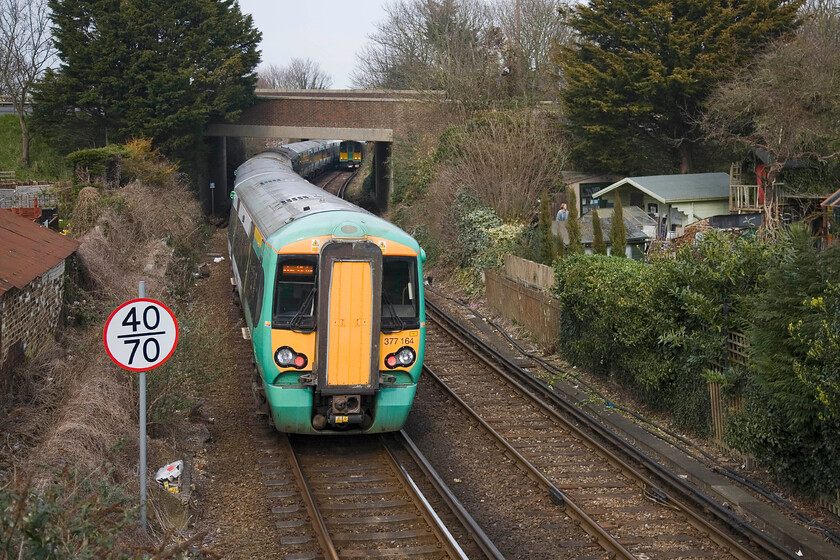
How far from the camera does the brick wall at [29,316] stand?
1022 cm

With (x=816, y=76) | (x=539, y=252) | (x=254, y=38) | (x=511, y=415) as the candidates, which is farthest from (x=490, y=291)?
(x=254, y=38)

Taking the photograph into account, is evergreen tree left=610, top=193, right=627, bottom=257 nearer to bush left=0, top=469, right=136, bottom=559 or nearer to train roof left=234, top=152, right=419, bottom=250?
train roof left=234, top=152, right=419, bottom=250

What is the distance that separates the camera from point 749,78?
1046 inches

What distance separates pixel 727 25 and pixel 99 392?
24967 mm

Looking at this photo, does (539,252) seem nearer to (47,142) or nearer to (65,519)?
(65,519)

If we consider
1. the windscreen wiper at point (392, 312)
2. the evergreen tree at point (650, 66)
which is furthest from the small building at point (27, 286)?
the evergreen tree at point (650, 66)

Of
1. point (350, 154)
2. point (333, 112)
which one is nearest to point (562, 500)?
point (333, 112)

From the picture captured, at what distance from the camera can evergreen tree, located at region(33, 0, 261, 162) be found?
3512 cm

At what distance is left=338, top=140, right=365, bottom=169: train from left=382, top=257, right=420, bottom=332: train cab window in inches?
2168

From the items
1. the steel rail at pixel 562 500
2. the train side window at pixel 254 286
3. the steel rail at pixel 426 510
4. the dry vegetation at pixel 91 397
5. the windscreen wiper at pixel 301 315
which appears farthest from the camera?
the train side window at pixel 254 286

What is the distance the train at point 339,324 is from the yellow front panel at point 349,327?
1 centimetres

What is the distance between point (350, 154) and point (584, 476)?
5671 cm

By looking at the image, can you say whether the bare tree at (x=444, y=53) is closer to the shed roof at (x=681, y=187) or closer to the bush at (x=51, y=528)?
the shed roof at (x=681, y=187)

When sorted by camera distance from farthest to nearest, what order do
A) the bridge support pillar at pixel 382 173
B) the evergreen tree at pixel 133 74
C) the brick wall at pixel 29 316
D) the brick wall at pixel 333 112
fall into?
the bridge support pillar at pixel 382 173
the brick wall at pixel 333 112
the evergreen tree at pixel 133 74
the brick wall at pixel 29 316
